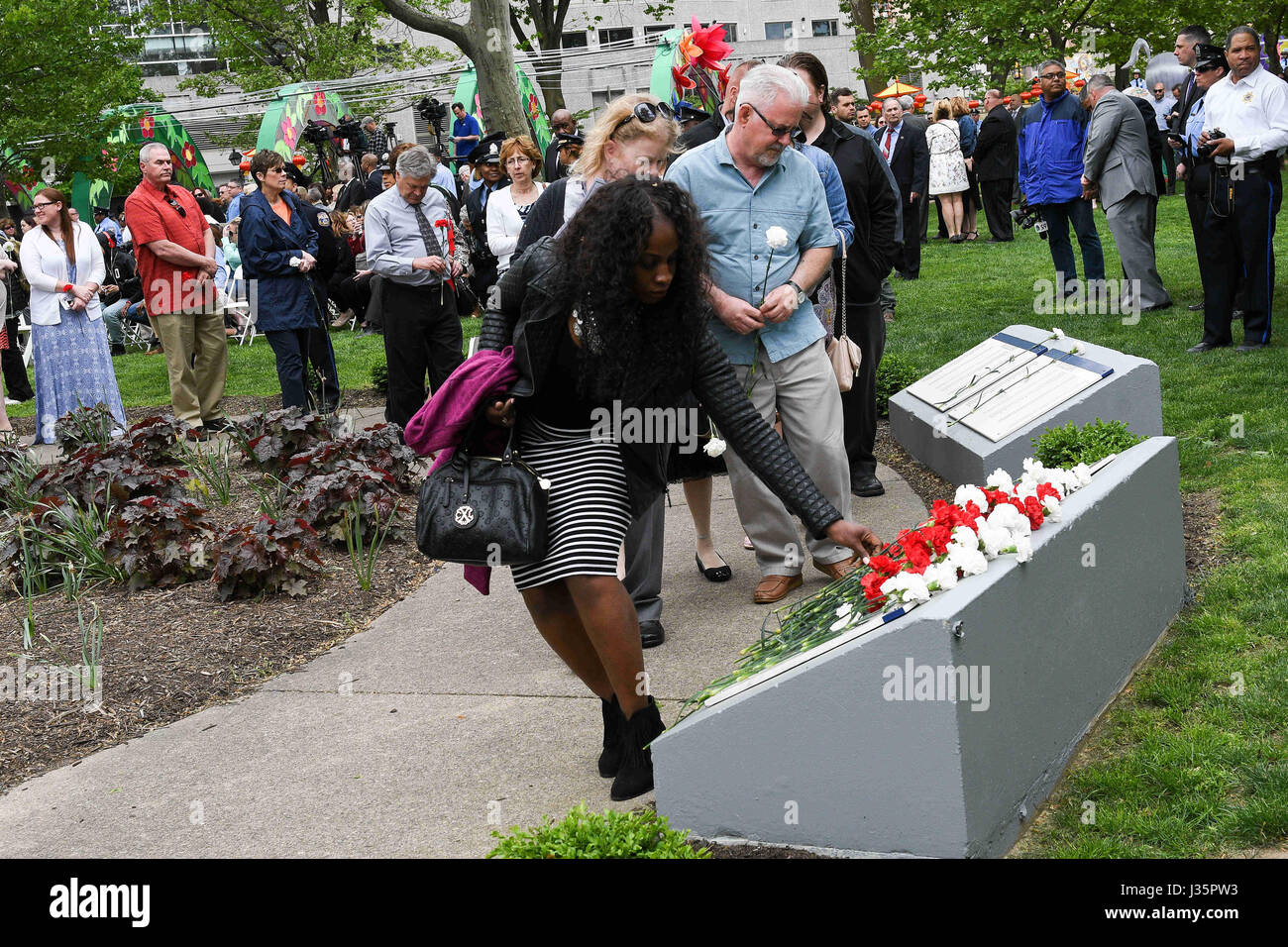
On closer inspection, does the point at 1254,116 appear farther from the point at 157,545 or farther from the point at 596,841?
the point at 596,841

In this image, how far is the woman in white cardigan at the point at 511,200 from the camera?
9.34 m

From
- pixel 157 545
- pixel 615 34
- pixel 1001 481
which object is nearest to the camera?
pixel 1001 481

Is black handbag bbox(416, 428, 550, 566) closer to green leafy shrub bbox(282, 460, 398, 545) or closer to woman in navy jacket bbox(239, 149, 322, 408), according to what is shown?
green leafy shrub bbox(282, 460, 398, 545)

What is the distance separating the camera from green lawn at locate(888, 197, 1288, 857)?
342 centimetres

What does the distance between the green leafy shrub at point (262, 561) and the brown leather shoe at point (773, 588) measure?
219 centimetres

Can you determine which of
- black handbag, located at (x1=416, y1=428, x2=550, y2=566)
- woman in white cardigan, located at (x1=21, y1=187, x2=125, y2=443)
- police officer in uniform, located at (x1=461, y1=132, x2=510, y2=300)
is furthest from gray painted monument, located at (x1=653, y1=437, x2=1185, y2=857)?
woman in white cardigan, located at (x1=21, y1=187, x2=125, y2=443)

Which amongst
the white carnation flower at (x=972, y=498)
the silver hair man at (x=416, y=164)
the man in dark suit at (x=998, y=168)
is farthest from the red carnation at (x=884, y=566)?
the man in dark suit at (x=998, y=168)

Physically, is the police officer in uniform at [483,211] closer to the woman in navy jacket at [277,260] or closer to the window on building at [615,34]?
the woman in navy jacket at [277,260]

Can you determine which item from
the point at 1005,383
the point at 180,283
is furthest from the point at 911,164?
the point at 1005,383

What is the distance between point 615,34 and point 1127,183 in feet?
187

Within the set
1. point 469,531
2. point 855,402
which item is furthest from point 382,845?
point 855,402

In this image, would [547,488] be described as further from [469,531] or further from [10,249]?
[10,249]

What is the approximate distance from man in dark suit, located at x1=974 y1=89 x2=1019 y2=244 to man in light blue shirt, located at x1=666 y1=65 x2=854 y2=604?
14.2 m

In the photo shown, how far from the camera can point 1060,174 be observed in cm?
1227
